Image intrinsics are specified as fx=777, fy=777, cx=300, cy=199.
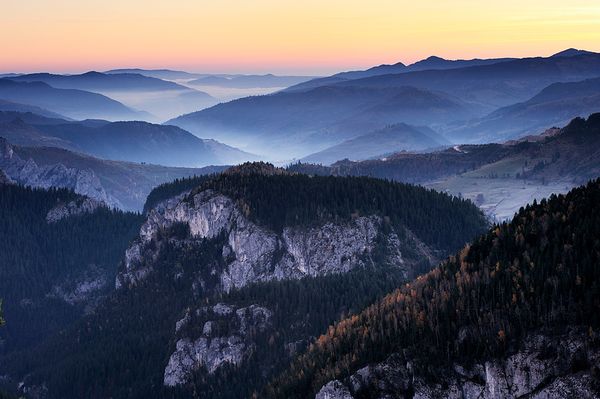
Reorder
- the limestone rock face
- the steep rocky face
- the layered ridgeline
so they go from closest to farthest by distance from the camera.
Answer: the steep rocky face, the layered ridgeline, the limestone rock face

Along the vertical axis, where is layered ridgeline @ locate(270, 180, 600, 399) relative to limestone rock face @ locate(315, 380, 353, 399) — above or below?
above

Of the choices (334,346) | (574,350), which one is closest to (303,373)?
(334,346)

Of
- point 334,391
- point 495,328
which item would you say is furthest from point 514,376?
point 334,391

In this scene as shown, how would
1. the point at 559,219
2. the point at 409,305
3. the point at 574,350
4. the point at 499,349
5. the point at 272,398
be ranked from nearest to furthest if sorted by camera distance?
the point at 574,350
the point at 499,349
the point at 559,219
the point at 409,305
the point at 272,398

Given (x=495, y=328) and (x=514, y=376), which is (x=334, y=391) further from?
(x=514, y=376)

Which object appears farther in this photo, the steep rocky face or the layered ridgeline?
the layered ridgeline

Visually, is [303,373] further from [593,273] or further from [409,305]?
[593,273]

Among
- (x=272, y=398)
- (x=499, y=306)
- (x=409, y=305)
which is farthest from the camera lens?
(x=272, y=398)
